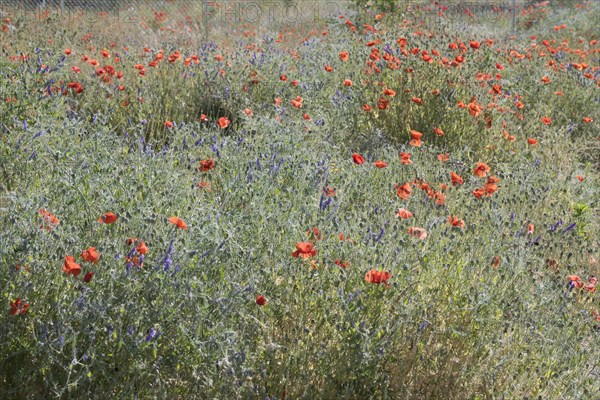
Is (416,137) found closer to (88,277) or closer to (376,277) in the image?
(376,277)

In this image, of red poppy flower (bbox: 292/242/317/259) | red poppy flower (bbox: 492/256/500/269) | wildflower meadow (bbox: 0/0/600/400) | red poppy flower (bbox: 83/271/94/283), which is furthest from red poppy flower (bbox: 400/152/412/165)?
red poppy flower (bbox: 83/271/94/283)

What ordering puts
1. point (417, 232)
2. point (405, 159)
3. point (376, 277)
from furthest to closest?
point (405, 159)
point (417, 232)
point (376, 277)

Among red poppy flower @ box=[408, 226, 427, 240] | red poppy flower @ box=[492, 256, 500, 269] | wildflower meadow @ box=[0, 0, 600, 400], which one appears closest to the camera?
wildflower meadow @ box=[0, 0, 600, 400]

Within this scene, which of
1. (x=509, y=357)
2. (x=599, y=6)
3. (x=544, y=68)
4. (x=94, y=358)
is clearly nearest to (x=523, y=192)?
(x=509, y=357)

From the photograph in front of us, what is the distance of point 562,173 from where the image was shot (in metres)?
5.09

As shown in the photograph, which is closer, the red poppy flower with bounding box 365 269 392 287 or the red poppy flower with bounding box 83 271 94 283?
the red poppy flower with bounding box 83 271 94 283

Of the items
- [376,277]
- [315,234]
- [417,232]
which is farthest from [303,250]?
[417,232]

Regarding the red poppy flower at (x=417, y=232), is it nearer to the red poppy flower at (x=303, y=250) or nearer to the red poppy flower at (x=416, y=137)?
the red poppy flower at (x=303, y=250)

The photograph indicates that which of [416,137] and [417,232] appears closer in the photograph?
[417,232]

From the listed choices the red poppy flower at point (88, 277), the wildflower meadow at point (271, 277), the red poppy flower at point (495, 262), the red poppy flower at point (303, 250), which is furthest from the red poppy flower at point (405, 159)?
the red poppy flower at point (88, 277)

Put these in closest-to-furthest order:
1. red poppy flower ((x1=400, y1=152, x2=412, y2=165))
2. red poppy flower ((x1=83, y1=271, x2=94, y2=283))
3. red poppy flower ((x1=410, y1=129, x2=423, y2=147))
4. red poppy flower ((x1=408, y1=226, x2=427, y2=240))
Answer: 1. red poppy flower ((x1=83, y1=271, x2=94, y2=283))
2. red poppy flower ((x1=408, y1=226, x2=427, y2=240))
3. red poppy flower ((x1=400, y1=152, x2=412, y2=165))
4. red poppy flower ((x1=410, y1=129, x2=423, y2=147))

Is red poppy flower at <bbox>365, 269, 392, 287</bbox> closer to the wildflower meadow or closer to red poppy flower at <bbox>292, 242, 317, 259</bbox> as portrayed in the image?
the wildflower meadow

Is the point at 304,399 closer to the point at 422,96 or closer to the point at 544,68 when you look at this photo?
the point at 422,96

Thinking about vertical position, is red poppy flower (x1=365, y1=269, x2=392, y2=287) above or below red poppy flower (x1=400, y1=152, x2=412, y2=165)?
above
